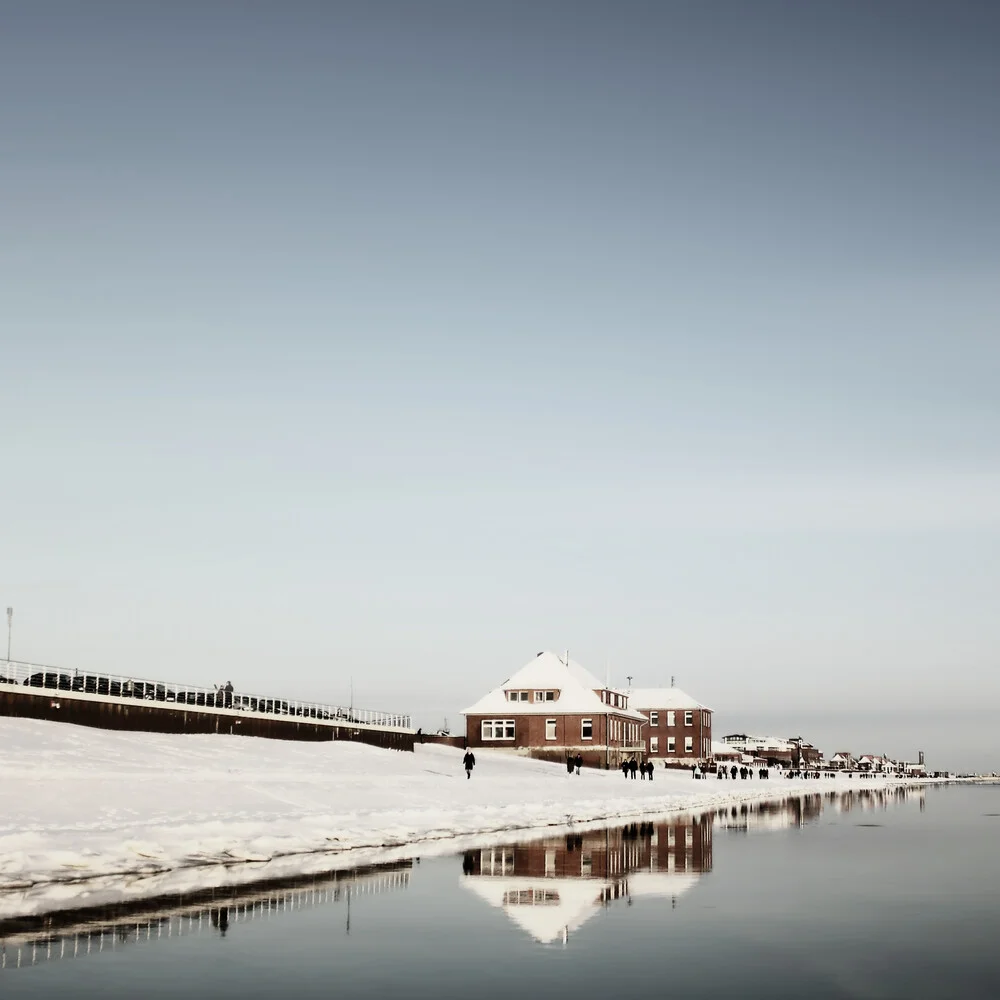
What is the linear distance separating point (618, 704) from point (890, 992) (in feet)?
390

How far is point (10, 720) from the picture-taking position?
155 ft

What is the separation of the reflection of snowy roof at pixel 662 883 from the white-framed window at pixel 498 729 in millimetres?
90059

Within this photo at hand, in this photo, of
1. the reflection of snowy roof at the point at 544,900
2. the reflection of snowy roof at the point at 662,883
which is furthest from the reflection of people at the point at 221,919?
the reflection of snowy roof at the point at 662,883

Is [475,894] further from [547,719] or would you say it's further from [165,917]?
[547,719]

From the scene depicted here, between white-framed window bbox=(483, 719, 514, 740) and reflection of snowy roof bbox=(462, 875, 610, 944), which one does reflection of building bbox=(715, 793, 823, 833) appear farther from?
white-framed window bbox=(483, 719, 514, 740)

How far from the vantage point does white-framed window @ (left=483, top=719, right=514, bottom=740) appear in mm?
113938

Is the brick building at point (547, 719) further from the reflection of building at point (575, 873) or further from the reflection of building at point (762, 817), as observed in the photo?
the reflection of building at point (575, 873)

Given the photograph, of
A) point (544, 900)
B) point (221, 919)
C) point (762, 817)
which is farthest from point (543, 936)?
point (762, 817)

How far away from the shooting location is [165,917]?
55.8 feet

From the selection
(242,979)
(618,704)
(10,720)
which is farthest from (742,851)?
(618,704)

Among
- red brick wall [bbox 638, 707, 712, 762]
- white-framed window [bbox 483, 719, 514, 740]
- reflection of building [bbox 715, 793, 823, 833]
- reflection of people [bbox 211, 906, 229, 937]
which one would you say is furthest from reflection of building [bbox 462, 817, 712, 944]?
red brick wall [bbox 638, 707, 712, 762]

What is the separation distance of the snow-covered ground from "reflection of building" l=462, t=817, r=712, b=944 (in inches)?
101

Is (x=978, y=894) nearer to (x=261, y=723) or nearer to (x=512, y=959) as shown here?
(x=512, y=959)

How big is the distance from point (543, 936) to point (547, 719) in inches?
3884
